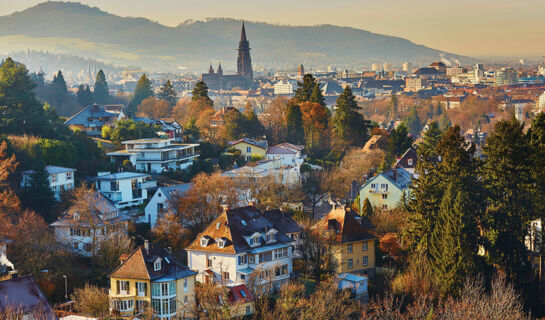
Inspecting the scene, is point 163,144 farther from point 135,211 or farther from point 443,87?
point 443,87

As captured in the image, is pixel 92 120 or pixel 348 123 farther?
pixel 348 123

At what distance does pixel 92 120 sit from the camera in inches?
2200

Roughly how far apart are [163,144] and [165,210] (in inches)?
401

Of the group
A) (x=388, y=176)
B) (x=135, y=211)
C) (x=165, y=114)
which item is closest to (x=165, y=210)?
(x=135, y=211)

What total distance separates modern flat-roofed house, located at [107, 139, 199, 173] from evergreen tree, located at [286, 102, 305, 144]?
11993 millimetres

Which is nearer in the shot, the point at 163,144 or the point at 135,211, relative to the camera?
the point at 135,211

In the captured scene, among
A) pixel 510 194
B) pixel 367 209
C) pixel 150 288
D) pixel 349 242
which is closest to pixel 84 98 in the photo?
pixel 367 209

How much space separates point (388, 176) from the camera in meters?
43.8

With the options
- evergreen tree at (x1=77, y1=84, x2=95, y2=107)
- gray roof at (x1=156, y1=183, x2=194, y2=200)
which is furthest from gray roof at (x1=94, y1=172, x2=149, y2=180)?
evergreen tree at (x1=77, y1=84, x2=95, y2=107)

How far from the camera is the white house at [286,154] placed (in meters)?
51.6

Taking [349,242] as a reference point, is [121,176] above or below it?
above

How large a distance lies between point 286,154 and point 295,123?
20.6ft

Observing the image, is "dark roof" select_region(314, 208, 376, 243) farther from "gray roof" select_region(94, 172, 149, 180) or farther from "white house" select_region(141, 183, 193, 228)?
"gray roof" select_region(94, 172, 149, 180)

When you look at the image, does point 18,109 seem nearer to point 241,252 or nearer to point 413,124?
point 241,252
